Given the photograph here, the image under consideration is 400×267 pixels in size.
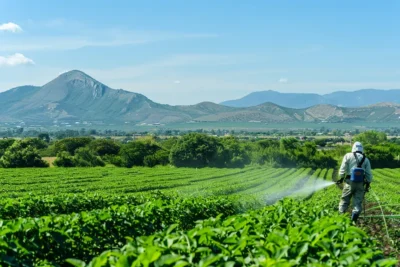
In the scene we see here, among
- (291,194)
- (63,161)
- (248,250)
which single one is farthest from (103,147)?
(248,250)

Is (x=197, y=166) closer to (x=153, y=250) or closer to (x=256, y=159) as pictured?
(x=256, y=159)

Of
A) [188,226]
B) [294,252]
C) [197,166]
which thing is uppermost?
[294,252]

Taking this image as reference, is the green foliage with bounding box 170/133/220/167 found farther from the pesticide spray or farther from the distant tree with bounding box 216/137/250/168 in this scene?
the pesticide spray

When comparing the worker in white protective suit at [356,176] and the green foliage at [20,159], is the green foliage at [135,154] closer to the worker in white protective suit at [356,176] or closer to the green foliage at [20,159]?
the green foliage at [20,159]

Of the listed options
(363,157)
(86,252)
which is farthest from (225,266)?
(363,157)

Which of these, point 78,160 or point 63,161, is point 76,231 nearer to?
point 63,161

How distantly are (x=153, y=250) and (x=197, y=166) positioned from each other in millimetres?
70895

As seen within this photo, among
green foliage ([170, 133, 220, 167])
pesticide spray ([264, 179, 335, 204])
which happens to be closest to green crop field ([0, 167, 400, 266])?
pesticide spray ([264, 179, 335, 204])

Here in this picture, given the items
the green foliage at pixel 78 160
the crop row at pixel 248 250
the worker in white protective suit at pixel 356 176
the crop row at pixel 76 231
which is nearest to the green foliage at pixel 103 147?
the green foliage at pixel 78 160

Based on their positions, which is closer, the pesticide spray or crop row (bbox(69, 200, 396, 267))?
crop row (bbox(69, 200, 396, 267))

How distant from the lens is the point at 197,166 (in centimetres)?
7475

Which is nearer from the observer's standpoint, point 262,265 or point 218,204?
point 262,265

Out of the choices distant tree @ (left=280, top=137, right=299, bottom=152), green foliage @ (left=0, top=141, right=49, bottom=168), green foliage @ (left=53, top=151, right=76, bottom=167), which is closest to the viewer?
green foliage @ (left=0, top=141, right=49, bottom=168)

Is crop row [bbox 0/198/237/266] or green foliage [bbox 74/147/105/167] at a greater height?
crop row [bbox 0/198/237/266]
